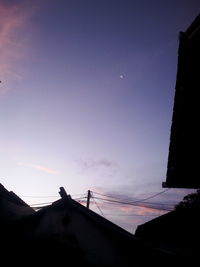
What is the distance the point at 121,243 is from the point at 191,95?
4.12 metres

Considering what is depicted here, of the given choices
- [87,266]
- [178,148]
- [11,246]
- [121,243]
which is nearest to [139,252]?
[121,243]

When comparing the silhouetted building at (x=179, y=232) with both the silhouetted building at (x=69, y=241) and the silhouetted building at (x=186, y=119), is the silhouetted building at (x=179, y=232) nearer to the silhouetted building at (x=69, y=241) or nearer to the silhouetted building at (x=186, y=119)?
the silhouetted building at (x=69, y=241)

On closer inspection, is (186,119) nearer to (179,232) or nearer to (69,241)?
(69,241)

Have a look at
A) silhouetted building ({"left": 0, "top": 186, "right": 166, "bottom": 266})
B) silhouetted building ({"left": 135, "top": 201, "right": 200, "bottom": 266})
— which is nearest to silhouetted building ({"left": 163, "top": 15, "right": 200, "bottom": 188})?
silhouetted building ({"left": 0, "top": 186, "right": 166, "bottom": 266})

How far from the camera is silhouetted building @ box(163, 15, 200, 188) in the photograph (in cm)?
615

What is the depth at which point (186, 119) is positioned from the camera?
6.45m

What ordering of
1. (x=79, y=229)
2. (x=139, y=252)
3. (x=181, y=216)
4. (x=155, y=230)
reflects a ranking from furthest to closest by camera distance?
1. (x=155, y=230)
2. (x=181, y=216)
3. (x=79, y=229)
4. (x=139, y=252)

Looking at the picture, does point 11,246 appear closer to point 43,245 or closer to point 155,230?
point 43,245

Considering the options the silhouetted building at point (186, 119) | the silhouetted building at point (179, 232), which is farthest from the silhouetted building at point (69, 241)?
the silhouetted building at point (179, 232)

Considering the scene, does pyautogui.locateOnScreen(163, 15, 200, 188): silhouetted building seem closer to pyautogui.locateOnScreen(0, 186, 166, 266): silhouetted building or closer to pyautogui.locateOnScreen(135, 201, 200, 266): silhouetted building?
pyautogui.locateOnScreen(0, 186, 166, 266): silhouetted building

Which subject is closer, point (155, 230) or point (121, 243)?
point (121, 243)

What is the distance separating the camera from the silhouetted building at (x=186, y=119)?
6.15m

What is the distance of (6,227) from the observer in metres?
7.10

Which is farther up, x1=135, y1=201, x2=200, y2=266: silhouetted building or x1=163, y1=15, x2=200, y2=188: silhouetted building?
x1=163, y1=15, x2=200, y2=188: silhouetted building
